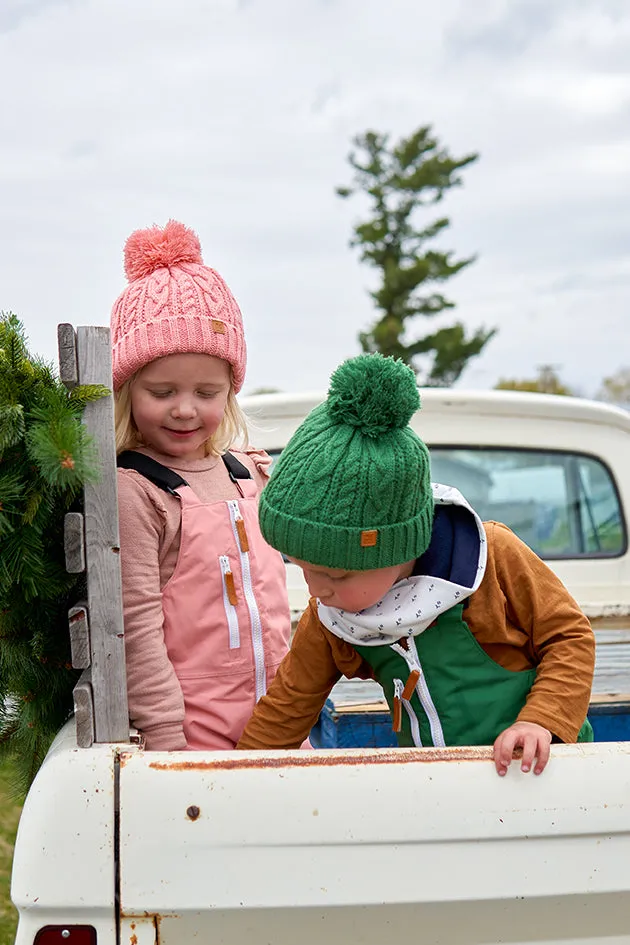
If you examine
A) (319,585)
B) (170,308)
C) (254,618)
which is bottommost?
(254,618)

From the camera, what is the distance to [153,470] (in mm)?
2199

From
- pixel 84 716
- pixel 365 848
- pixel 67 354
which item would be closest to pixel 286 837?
pixel 365 848

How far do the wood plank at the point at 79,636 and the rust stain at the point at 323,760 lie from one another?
213 millimetres

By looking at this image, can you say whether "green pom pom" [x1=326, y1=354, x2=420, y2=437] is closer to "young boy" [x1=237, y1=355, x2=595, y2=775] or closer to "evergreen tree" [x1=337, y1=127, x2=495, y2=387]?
"young boy" [x1=237, y1=355, x2=595, y2=775]

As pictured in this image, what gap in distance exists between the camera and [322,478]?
6.00ft

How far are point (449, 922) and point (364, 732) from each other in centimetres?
128

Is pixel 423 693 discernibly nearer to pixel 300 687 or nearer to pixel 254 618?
pixel 300 687

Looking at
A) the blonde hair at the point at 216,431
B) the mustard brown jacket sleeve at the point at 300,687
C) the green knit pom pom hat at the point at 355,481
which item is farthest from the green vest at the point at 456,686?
the blonde hair at the point at 216,431

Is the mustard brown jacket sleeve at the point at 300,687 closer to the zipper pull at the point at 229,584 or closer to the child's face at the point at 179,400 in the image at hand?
the zipper pull at the point at 229,584

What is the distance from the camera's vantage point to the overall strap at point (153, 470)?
2.18m

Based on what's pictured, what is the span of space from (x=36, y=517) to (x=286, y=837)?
0.67 meters

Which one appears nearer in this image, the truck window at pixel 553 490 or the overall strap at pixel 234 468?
the overall strap at pixel 234 468

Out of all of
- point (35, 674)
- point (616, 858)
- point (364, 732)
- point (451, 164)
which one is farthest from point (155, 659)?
point (451, 164)

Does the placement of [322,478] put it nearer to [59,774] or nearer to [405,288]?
[59,774]
